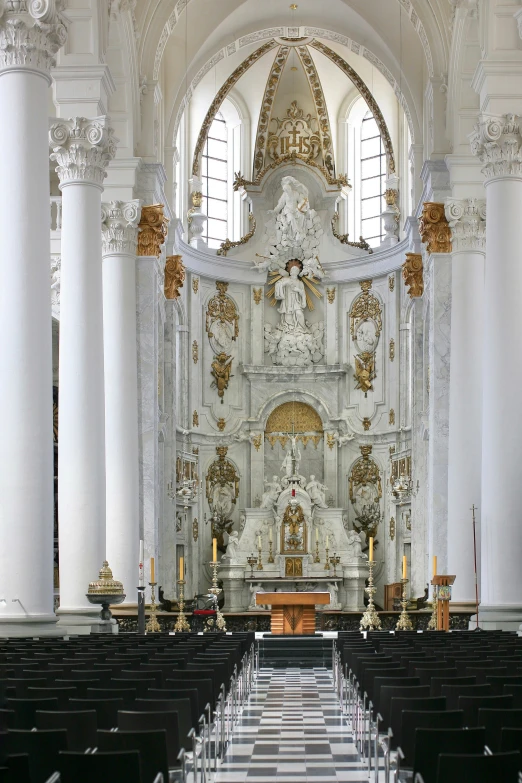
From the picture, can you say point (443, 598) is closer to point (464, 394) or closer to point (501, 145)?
point (464, 394)

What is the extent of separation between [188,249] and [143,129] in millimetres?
8938

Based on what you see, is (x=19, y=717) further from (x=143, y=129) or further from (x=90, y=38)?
(x=143, y=129)

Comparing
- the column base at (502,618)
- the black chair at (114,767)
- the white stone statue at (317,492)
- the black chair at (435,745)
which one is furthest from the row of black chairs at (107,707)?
the white stone statue at (317,492)

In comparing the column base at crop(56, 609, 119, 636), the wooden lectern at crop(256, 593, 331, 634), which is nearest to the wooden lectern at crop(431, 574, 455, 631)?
the wooden lectern at crop(256, 593, 331, 634)

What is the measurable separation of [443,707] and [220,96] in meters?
34.8

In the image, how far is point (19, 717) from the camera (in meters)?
7.66

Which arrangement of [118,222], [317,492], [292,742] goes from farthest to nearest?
[317,492] < [118,222] < [292,742]

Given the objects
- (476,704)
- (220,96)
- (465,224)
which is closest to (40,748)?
(476,704)

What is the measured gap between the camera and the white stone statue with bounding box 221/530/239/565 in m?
38.3

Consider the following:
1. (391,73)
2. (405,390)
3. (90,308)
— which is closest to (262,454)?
(405,390)

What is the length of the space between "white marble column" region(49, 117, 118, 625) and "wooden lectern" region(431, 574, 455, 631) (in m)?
7.01

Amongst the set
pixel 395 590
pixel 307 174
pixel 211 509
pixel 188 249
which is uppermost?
pixel 307 174

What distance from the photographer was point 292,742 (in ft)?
41.7

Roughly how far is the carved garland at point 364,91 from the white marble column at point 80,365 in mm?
20219
